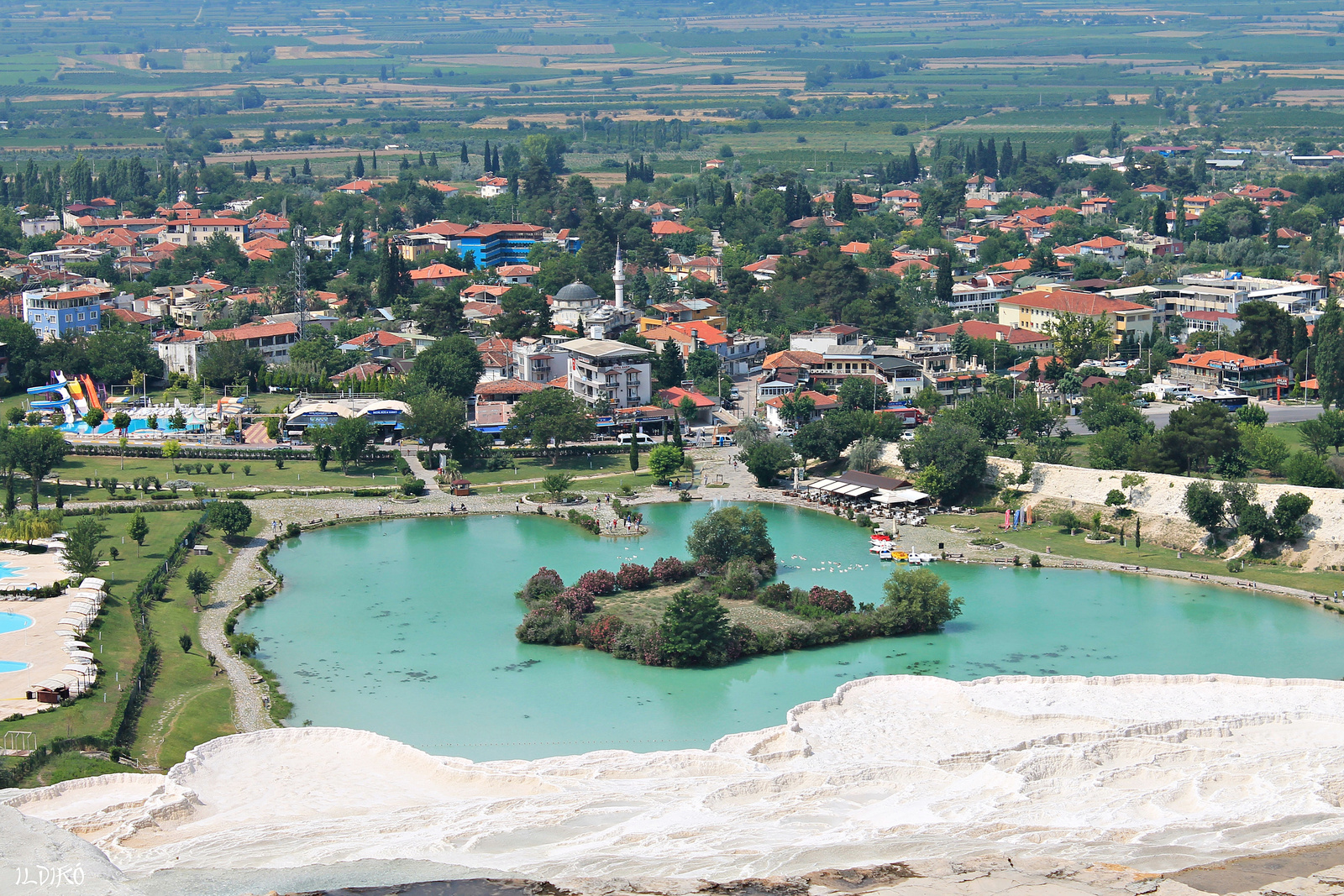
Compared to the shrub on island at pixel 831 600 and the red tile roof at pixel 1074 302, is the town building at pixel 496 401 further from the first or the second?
the red tile roof at pixel 1074 302

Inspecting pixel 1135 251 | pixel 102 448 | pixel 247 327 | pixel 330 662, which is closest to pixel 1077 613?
pixel 330 662

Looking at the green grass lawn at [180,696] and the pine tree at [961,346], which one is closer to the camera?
the green grass lawn at [180,696]

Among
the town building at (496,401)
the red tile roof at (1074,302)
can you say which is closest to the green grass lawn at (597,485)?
the town building at (496,401)

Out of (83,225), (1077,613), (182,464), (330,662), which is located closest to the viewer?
(330,662)

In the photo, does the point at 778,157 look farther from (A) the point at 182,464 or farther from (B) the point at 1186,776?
(B) the point at 1186,776

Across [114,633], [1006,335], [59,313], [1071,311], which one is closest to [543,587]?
[114,633]

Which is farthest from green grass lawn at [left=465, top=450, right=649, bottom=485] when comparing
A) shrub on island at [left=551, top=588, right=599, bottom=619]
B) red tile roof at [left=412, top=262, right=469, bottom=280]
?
red tile roof at [left=412, top=262, right=469, bottom=280]
